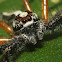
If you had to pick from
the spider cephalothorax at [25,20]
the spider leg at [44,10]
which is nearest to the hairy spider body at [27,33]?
the spider cephalothorax at [25,20]

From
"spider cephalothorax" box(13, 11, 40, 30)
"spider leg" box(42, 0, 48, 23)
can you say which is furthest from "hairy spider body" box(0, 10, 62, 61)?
"spider leg" box(42, 0, 48, 23)

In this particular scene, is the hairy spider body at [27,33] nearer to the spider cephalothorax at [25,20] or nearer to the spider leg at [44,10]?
the spider cephalothorax at [25,20]

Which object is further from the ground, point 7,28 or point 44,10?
point 44,10

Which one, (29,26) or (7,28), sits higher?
(29,26)

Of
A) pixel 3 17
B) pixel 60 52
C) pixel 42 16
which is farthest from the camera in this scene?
pixel 3 17

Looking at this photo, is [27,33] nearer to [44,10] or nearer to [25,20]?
[25,20]

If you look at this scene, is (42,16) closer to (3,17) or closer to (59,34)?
(59,34)

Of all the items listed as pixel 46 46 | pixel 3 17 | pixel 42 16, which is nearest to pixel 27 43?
pixel 46 46

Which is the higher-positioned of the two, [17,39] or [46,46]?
[17,39]

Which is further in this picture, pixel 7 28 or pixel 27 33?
pixel 7 28

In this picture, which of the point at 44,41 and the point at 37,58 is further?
the point at 44,41

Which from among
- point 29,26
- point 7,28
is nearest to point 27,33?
point 29,26
